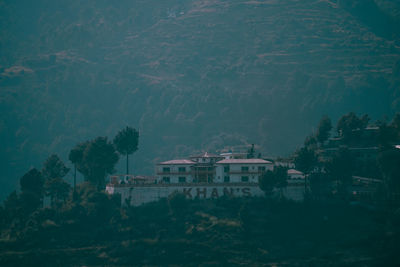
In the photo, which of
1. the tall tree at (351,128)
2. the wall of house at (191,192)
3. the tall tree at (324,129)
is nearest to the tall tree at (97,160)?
the wall of house at (191,192)

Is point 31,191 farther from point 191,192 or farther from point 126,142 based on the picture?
point 191,192

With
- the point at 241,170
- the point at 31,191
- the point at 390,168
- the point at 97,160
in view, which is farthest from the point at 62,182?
the point at 390,168

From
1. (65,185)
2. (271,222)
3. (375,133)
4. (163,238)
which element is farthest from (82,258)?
(375,133)

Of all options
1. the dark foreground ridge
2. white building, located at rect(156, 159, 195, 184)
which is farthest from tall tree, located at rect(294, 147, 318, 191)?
white building, located at rect(156, 159, 195, 184)

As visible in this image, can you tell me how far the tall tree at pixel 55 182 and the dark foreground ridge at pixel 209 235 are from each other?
36.0ft

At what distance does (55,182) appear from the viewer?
14775cm

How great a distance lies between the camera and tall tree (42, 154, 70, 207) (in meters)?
148

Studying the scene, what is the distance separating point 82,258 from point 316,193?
2270 inches

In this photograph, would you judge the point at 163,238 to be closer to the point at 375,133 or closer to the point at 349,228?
the point at 349,228

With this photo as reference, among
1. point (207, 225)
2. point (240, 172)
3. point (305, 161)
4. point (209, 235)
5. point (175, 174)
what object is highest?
point (305, 161)

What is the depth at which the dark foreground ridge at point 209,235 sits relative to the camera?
121m

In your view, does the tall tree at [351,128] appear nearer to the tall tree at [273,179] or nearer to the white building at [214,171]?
the white building at [214,171]

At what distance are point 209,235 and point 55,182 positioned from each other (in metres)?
45.2

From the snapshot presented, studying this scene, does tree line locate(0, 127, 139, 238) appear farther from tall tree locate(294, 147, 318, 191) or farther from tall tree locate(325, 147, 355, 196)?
tall tree locate(325, 147, 355, 196)
